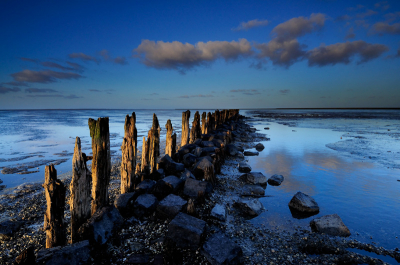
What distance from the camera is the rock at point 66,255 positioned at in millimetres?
3018

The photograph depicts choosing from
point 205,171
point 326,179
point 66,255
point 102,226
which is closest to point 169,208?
point 102,226

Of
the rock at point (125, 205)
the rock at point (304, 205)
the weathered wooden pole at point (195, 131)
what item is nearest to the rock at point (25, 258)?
the rock at point (125, 205)

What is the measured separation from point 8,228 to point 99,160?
2664mm

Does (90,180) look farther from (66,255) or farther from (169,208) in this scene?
(169,208)

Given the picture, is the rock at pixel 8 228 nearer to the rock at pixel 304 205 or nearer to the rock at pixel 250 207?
the rock at pixel 250 207

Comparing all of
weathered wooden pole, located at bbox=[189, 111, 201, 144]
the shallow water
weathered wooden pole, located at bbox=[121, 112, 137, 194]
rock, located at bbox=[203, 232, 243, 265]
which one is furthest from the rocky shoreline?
weathered wooden pole, located at bbox=[189, 111, 201, 144]

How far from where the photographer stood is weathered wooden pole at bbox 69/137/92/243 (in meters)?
3.87

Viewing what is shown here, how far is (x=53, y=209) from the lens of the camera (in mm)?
3549

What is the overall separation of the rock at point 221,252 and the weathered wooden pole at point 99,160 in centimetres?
276

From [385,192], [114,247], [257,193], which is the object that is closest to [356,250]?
[257,193]

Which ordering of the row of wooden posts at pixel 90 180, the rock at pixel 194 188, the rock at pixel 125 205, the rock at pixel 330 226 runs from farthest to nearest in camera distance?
the rock at pixel 194 188 < the rock at pixel 125 205 < the rock at pixel 330 226 < the row of wooden posts at pixel 90 180

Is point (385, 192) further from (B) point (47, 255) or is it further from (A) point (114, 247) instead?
(B) point (47, 255)

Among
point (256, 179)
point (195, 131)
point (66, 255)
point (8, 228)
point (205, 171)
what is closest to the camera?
point (66, 255)

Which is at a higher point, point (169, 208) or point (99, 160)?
point (99, 160)
